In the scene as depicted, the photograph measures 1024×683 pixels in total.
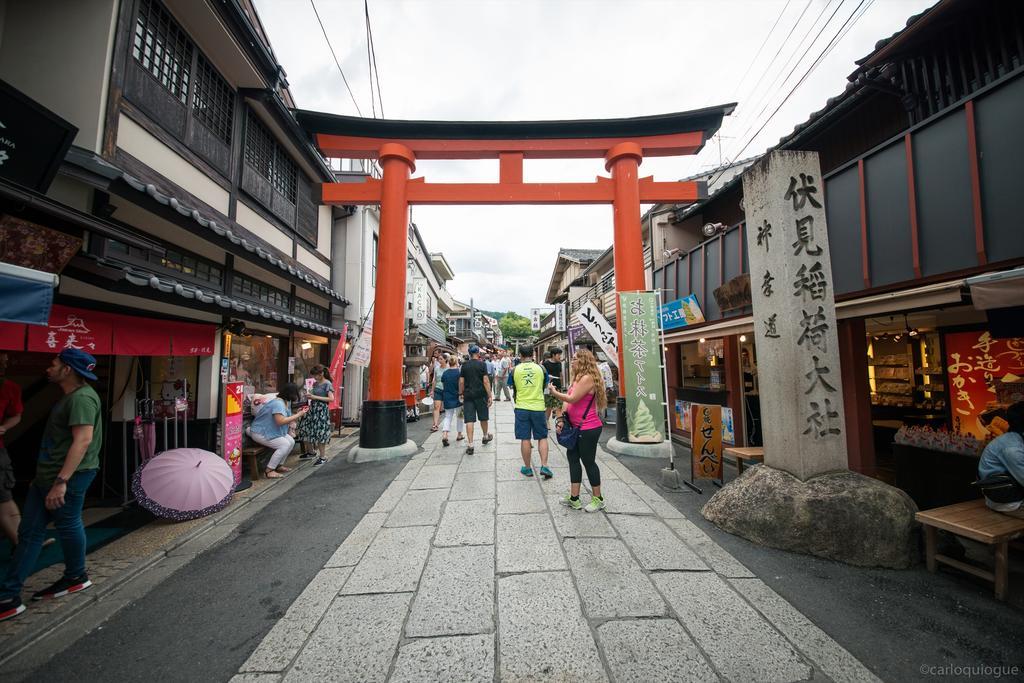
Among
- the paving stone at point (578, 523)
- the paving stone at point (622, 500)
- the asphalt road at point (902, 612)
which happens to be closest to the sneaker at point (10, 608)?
the paving stone at point (578, 523)

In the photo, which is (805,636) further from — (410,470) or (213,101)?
(213,101)

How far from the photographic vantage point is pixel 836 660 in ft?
7.82

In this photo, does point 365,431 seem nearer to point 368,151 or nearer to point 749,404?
point 368,151

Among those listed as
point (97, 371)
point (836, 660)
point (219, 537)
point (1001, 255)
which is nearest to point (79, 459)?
point (219, 537)

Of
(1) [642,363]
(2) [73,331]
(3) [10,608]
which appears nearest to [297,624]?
(3) [10,608]

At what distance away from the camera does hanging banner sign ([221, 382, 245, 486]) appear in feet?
18.9

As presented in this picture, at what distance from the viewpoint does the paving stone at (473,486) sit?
5113 mm

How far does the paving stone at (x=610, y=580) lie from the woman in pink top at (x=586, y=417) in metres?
0.77

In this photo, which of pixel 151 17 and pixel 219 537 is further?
pixel 151 17

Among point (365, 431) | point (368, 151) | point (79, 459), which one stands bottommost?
point (365, 431)

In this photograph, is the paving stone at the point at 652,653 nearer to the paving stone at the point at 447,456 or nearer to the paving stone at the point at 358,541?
the paving stone at the point at 358,541

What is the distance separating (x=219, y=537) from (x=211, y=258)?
197 inches

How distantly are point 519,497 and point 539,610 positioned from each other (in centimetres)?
226

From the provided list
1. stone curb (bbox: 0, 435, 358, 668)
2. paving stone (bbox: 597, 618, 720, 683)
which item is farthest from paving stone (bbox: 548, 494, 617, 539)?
stone curb (bbox: 0, 435, 358, 668)
